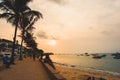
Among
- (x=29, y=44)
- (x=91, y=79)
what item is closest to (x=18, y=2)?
(x=91, y=79)

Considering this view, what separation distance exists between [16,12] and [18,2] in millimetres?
1336

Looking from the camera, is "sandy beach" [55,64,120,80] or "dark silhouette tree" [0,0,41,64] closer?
"dark silhouette tree" [0,0,41,64]

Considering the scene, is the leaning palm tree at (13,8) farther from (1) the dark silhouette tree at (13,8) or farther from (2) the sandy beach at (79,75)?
(2) the sandy beach at (79,75)

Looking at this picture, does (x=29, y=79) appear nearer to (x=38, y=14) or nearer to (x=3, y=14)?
(x=3, y=14)

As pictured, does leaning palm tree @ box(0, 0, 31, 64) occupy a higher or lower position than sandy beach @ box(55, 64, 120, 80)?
higher

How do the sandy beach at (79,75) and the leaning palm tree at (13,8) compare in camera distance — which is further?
the sandy beach at (79,75)

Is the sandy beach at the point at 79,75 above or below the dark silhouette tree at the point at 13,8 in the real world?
below

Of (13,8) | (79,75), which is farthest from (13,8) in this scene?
(79,75)

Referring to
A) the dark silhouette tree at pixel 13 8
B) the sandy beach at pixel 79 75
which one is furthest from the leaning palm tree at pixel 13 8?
the sandy beach at pixel 79 75

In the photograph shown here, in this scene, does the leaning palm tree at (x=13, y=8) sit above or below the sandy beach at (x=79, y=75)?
above

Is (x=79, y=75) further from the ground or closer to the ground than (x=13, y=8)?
closer to the ground

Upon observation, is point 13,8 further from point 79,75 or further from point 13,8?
point 79,75

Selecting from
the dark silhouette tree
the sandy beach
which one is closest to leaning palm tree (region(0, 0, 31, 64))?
the dark silhouette tree

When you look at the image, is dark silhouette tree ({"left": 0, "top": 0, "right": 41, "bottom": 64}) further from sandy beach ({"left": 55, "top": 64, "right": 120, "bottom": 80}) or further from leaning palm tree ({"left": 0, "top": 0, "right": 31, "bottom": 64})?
sandy beach ({"left": 55, "top": 64, "right": 120, "bottom": 80})
